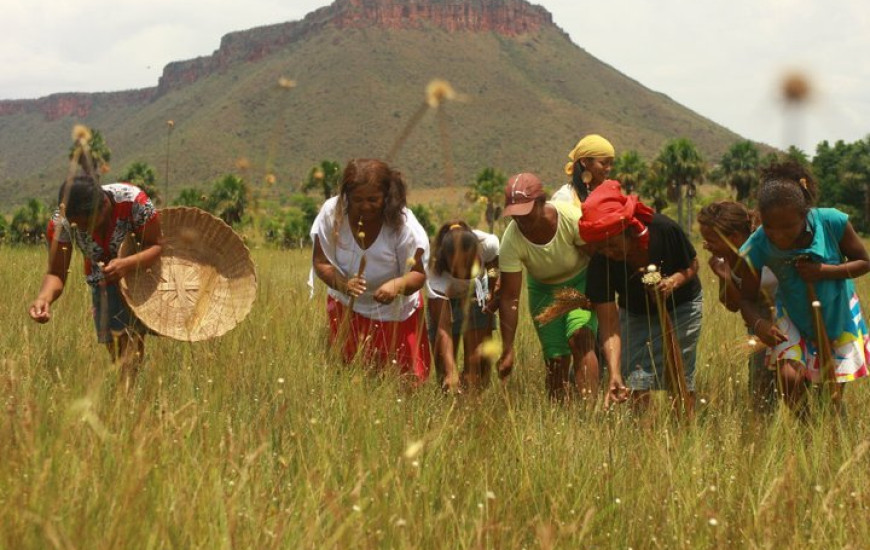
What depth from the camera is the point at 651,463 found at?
10.5 feet

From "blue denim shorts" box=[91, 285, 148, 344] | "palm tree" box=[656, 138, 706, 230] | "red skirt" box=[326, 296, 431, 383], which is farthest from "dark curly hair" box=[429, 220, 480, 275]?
"palm tree" box=[656, 138, 706, 230]

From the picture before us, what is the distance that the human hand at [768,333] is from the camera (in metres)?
4.06

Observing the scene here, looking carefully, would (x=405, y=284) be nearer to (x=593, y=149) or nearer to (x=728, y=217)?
(x=593, y=149)

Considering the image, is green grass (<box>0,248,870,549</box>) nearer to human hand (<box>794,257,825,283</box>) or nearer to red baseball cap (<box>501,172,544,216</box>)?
human hand (<box>794,257,825,283</box>)

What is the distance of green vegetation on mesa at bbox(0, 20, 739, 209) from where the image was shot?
82.7m

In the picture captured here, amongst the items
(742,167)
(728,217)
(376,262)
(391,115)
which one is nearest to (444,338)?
(376,262)

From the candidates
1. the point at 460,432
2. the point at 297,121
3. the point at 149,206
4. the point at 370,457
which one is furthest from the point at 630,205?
the point at 297,121

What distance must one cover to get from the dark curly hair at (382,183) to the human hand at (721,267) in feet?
5.25

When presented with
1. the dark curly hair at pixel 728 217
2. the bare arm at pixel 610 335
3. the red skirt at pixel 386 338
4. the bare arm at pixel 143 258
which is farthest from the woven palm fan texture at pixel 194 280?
the dark curly hair at pixel 728 217

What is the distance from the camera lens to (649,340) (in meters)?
4.67

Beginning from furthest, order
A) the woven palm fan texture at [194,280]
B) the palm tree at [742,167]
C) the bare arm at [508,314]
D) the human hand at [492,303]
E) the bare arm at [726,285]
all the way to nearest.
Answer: the palm tree at [742,167] → the human hand at [492,303] → the bare arm at [508,314] → the woven palm fan texture at [194,280] → the bare arm at [726,285]

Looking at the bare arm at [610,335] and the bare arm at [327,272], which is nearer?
the bare arm at [610,335]

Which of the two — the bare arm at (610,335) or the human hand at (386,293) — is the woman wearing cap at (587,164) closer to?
the bare arm at (610,335)

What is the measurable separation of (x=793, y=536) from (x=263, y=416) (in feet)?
6.08
